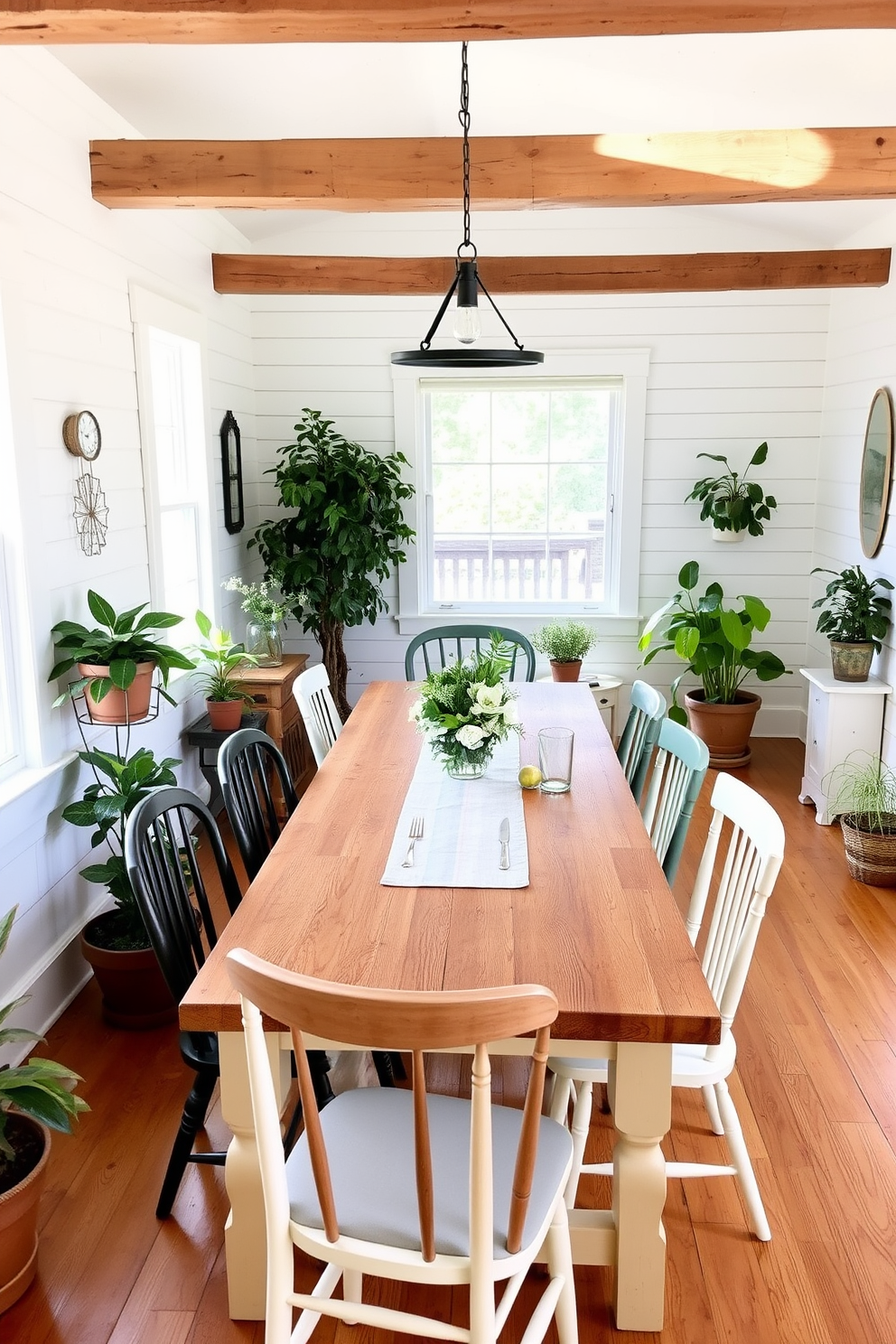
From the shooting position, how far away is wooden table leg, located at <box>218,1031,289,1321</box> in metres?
1.88

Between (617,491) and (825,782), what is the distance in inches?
82.1

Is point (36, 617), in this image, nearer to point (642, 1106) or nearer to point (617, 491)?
point (642, 1106)

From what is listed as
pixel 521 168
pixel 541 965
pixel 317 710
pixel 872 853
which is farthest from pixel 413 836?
pixel 872 853

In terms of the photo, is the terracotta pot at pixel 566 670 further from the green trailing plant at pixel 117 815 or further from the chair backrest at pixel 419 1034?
the chair backrest at pixel 419 1034

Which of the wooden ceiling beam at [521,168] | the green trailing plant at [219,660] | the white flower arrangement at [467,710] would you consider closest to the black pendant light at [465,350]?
the wooden ceiling beam at [521,168]

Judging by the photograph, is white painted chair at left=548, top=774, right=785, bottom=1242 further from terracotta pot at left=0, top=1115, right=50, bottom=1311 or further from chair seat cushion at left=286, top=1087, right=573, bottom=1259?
terracotta pot at left=0, top=1115, right=50, bottom=1311

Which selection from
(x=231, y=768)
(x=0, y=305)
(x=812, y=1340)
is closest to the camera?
(x=812, y=1340)

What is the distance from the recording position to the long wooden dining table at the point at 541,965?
1781mm

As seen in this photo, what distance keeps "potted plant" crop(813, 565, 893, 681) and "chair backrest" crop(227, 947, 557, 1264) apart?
12.1ft

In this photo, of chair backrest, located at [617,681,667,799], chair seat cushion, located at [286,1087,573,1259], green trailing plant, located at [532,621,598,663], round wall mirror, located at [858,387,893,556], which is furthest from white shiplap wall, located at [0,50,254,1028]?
round wall mirror, located at [858,387,893,556]

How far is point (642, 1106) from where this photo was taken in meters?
1.84

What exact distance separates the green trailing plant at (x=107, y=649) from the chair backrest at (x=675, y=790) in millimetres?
1484

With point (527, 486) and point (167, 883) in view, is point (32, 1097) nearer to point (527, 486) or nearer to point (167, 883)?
point (167, 883)

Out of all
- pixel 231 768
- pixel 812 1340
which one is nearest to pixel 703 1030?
pixel 812 1340
